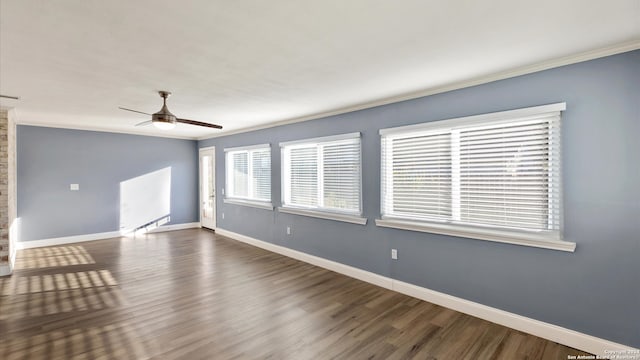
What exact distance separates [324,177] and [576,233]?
3.10m

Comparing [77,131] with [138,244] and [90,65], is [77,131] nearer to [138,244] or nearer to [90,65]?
[138,244]

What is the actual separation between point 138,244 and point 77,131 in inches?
107

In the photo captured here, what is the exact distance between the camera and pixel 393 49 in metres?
2.31

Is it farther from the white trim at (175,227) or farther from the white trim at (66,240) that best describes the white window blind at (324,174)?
the white trim at (66,240)

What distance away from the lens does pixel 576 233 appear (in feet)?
8.10

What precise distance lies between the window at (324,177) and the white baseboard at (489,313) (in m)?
0.78

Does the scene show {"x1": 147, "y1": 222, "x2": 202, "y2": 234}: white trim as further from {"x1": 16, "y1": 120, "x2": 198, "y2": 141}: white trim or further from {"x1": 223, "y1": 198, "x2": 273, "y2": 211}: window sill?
{"x1": 16, "y1": 120, "x2": 198, "y2": 141}: white trim

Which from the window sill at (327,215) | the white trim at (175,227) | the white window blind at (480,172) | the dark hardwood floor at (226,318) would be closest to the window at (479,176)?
the white window blind at (480,172)

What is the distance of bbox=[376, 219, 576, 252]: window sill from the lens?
8.34 ft

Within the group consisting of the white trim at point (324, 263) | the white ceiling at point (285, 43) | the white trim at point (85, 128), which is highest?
the white trim at point (85, 128)

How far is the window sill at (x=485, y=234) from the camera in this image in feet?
8.34

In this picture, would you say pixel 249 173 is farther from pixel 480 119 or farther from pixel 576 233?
pixel 576 233

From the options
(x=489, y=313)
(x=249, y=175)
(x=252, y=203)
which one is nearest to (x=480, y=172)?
(x=489, y=313)

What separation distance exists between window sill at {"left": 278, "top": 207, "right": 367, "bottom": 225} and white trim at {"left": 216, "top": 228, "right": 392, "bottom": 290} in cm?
67
